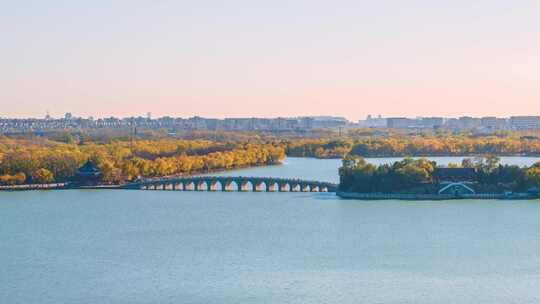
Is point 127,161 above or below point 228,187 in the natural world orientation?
above

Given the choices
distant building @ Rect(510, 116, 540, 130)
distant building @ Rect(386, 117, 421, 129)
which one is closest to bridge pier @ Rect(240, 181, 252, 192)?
distant building @ Rect(510, 116, 540, 130)

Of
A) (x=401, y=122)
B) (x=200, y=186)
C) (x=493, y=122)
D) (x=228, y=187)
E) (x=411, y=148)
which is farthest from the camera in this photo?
(x=401, y=122)

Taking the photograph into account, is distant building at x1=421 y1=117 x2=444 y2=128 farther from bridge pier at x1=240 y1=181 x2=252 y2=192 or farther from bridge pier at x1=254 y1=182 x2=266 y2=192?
bridge pier at x1=254 y1=182 x2=266 y2=192

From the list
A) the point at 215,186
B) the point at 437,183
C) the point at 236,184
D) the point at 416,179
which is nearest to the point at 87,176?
the point at 215,186

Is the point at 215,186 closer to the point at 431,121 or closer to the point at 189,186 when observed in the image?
the point at 189,186

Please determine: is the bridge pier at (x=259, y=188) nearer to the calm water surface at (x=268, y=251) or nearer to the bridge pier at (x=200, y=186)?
the bridge pier at (x=200, y=186)

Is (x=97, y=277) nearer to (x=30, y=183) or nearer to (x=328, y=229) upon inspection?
(x=328, y=229)

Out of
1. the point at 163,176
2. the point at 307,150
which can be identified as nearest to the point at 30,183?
the point at 163,176
